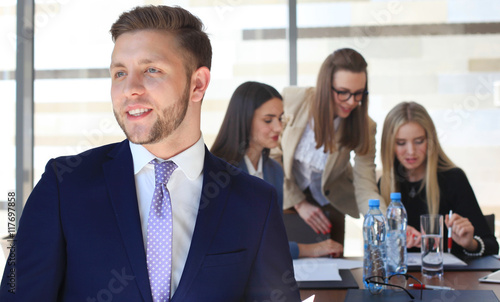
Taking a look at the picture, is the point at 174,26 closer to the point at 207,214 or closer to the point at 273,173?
the point at 207,214

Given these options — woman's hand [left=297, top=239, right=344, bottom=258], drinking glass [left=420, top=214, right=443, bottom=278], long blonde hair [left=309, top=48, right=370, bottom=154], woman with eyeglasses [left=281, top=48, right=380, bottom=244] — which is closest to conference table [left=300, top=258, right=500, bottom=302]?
drinking glass [left=420, top=214, right=443, bottom=278]

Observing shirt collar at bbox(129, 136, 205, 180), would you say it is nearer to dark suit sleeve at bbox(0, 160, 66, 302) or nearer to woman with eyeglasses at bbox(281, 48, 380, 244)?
dark suit sleeve at bbox(0, 160, 66, 302)

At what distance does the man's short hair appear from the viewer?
3.78 ft

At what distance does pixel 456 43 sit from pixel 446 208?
4.56 feet

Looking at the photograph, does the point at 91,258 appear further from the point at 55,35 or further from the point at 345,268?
the point at 55,35

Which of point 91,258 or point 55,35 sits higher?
point 55,35

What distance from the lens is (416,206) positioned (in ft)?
10.5

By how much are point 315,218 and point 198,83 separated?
1.89 meters

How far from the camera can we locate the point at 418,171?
3283mm

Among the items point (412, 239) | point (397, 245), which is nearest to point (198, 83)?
point (397, 245)

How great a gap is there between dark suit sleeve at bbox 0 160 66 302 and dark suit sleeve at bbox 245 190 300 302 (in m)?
0.39

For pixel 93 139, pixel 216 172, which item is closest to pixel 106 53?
pixel 93 139

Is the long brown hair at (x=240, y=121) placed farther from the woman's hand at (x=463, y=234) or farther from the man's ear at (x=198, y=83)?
the man's ear at (x=198, y=83)

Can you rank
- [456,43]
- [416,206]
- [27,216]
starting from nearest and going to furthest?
[27,216], [416,206], [456,43]
